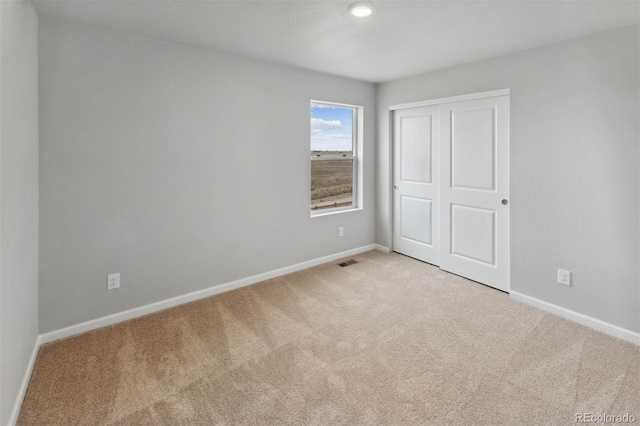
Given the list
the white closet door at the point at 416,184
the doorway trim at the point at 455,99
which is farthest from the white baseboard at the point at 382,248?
the doorway trim at the point at 455,99

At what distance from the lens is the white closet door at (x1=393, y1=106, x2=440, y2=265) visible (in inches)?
159

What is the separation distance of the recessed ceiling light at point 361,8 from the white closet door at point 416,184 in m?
1.98

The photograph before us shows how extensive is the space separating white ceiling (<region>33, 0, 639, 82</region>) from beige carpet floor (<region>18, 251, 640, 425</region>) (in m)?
2.28

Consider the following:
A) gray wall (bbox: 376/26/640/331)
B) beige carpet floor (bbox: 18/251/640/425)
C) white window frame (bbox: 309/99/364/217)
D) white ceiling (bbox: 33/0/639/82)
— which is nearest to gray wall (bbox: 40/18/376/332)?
white ceiling (bbox: 33/0/639/82)

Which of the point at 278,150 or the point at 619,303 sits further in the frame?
the point at 278,150

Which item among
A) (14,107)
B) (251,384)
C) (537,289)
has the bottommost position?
(251,384)

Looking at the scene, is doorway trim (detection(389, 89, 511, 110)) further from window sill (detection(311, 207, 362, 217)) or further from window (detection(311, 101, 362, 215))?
window sill (detection(311, 207, 362, 217))

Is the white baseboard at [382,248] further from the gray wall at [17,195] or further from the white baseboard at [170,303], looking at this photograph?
the gray wall at [17,195]

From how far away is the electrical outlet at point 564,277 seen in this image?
2816mm

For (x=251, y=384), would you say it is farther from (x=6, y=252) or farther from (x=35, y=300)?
(x=35, y=300)

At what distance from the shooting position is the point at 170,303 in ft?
9.92

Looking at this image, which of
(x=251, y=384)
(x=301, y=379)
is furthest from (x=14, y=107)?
(x=301, y=379)

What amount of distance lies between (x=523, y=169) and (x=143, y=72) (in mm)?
3400

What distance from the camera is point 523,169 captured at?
3.06m
